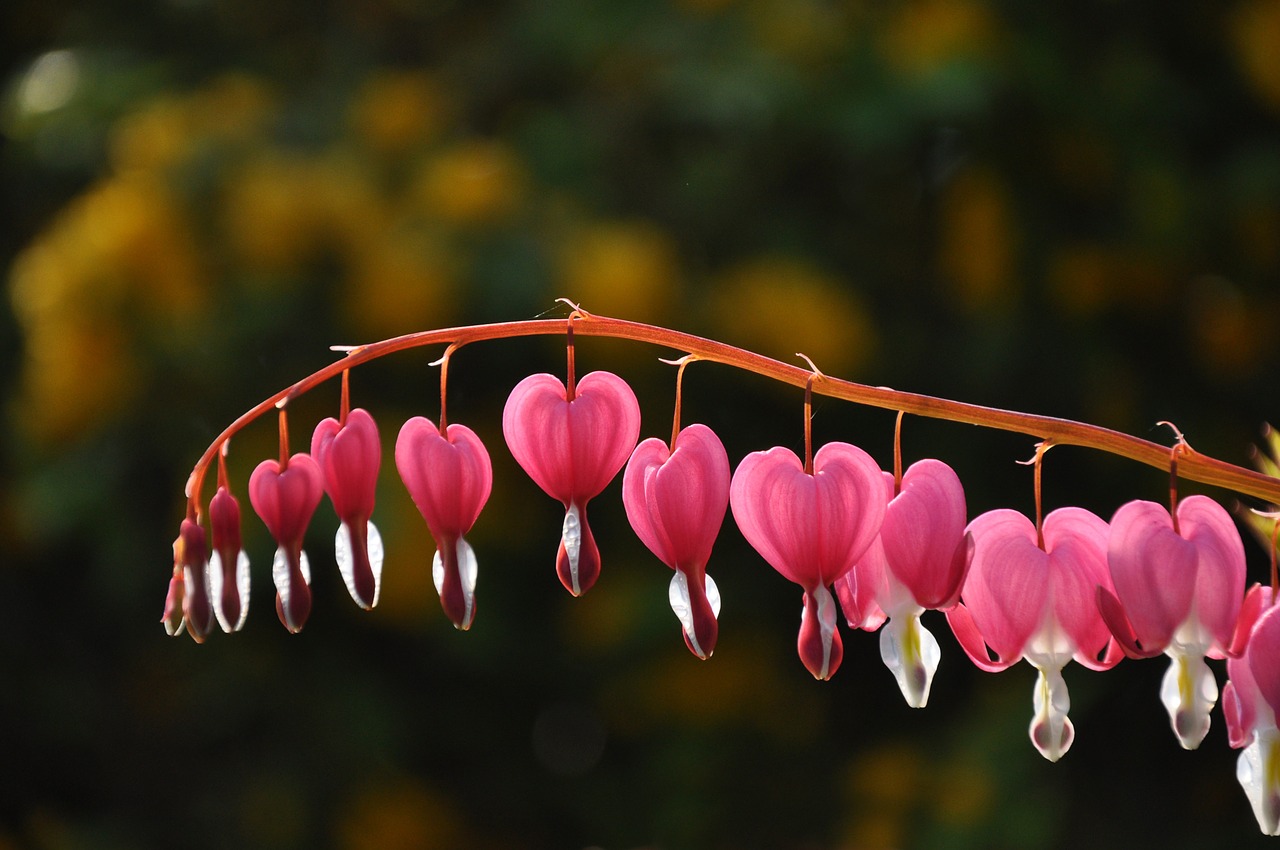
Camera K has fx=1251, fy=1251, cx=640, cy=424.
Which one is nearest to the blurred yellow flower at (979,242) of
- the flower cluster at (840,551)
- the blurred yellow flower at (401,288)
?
the blurred yellow flower at (401,288)

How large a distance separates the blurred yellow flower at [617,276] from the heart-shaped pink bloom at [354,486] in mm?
1150

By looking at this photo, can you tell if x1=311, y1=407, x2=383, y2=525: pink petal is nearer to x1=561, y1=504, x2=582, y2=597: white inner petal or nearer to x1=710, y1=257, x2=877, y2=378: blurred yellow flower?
x1=561, y1=504, x2=582, y2=597: white inner petal

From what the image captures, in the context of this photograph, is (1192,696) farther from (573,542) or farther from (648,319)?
(648,319)

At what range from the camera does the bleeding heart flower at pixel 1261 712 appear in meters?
0.53

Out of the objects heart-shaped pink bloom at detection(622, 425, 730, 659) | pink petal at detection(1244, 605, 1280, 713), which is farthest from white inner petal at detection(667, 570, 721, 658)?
pink petal at detection(1244, 605, 1280, 713)

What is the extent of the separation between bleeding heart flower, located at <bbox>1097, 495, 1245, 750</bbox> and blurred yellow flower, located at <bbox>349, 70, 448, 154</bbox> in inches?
63.7

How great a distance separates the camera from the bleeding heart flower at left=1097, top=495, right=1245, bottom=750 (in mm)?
531

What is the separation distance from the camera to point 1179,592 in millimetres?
530

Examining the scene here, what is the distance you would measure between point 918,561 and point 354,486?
0.26m

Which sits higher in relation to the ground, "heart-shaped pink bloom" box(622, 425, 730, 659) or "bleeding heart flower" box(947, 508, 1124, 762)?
"heart-shaped pink bloom" box(622, 425, 730, 659)

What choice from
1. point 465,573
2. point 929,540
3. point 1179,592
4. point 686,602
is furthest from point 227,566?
point 1179,592

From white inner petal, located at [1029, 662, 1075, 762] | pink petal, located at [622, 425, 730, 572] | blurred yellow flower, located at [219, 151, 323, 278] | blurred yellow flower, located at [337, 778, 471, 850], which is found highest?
blurred yellow flower, located at [219, 151, 323, 278]

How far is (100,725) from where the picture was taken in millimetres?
2348

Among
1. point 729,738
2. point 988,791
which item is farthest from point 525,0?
point 988,791
